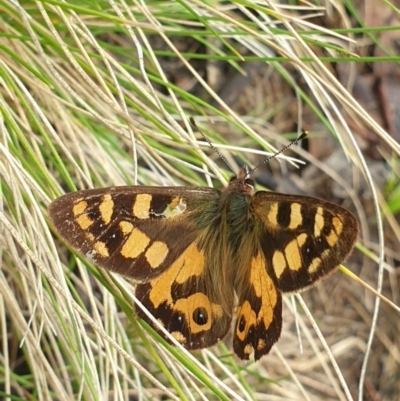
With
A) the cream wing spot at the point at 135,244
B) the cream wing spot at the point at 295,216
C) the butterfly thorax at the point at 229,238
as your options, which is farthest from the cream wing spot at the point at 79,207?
the cream wing spot at the point at 295,216

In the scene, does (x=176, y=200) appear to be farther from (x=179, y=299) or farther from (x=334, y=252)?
(x=334, y=252)

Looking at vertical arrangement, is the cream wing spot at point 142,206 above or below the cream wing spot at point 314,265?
above

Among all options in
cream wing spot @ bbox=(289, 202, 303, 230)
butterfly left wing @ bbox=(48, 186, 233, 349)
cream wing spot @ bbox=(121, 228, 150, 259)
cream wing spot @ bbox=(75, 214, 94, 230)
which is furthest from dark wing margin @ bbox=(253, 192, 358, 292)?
cream wing spot @ bbox=(75, 214, 94, 230)

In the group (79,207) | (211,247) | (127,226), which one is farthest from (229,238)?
(79,207)

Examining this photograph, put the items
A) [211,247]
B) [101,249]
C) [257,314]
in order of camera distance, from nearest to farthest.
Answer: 1. [101,249]
2. [257,314]
3. [211,247]

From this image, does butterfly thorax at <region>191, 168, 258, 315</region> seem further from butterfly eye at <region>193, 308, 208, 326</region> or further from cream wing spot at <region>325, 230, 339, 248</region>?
cream wing spot at <region>325, 230, 339, 248</region>

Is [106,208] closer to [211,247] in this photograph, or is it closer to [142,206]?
[142,206]

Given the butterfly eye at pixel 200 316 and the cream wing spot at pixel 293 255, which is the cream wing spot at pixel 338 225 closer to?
the cream wing spot at pixel 293 255
